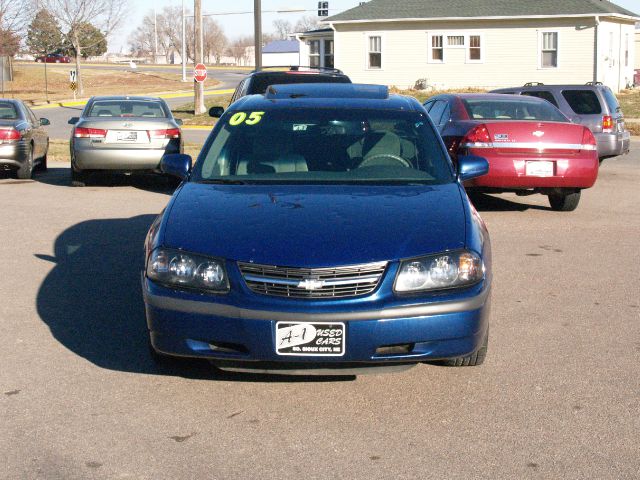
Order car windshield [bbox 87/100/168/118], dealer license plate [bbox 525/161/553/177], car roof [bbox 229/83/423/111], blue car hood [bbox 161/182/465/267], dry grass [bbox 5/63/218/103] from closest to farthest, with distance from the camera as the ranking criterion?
blue car hood [bbox 161/182/465/267], car roof [bbox 229/83/423/111], dealer license plate [bbox 525/161/553/177], car windshield [bbox 87/100/168/118], dry grass [bbox 5/63/218/103]

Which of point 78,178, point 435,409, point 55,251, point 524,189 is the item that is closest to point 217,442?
point 435,409

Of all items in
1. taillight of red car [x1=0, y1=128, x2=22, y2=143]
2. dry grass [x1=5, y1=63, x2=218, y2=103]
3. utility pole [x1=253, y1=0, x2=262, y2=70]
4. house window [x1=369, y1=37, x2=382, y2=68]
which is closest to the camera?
taillight of red car [x1=0, y1=128, x2=22, y2=143]

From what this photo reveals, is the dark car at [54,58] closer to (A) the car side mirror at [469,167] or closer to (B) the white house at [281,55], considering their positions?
(B) the white house at [281,55]

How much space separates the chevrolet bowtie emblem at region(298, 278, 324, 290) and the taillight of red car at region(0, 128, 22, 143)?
11.6m

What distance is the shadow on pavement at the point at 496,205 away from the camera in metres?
12.8

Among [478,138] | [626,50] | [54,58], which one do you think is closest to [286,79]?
[478,138]

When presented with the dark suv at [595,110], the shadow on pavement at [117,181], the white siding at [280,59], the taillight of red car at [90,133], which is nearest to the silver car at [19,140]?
the shadow on pavement at [117,181]

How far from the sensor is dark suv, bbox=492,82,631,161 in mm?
17469

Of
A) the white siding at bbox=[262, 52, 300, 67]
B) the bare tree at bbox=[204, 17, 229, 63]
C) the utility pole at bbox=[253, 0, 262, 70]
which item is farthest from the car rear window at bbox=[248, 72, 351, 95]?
the bare tree at bbox=[204, 17, 229, 63]

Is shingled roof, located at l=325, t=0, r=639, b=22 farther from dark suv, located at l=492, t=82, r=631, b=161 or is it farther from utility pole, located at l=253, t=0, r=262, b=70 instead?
dark suv, located at l=492, t=82, r=631, b=161

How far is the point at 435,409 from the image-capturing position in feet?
16.3

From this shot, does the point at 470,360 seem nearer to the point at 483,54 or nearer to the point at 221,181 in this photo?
the point at 221,181

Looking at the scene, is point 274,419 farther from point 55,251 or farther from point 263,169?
point 55,251

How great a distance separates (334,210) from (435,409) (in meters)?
1.21
